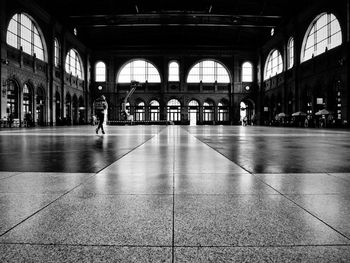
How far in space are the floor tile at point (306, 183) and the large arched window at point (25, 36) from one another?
30032 millimetres

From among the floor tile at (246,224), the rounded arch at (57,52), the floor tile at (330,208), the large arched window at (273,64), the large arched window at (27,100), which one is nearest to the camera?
the floor tile at (246,224)

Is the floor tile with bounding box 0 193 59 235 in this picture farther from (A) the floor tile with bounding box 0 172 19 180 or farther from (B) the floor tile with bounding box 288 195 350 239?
(B) the floor tile with bounding box 288 195 350 239

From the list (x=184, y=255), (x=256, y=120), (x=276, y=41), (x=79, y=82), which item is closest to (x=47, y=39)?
(x=79, y=82)

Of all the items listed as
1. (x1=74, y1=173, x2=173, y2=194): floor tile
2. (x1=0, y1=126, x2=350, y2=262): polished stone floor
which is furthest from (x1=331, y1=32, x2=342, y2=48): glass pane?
(x1=74, y1=173, x2=173, y2=194): floor tile

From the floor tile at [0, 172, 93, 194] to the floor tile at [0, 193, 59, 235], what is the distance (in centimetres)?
18

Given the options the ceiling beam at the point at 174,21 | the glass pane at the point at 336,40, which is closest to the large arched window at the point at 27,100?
the ceiling beam at the point at 174,21

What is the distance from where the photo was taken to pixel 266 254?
4.64ft

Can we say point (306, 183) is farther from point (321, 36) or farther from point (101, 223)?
point (321, 36)

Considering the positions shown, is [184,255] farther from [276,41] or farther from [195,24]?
[276,41]

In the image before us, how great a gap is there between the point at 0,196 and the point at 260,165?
3.17 meters

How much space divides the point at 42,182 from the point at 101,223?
153 centimetres

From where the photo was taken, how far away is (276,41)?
138ft

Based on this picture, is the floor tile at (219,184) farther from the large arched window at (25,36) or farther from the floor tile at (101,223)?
the large arched window at (25,36)

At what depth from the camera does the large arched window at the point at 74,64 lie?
41.7 metres
